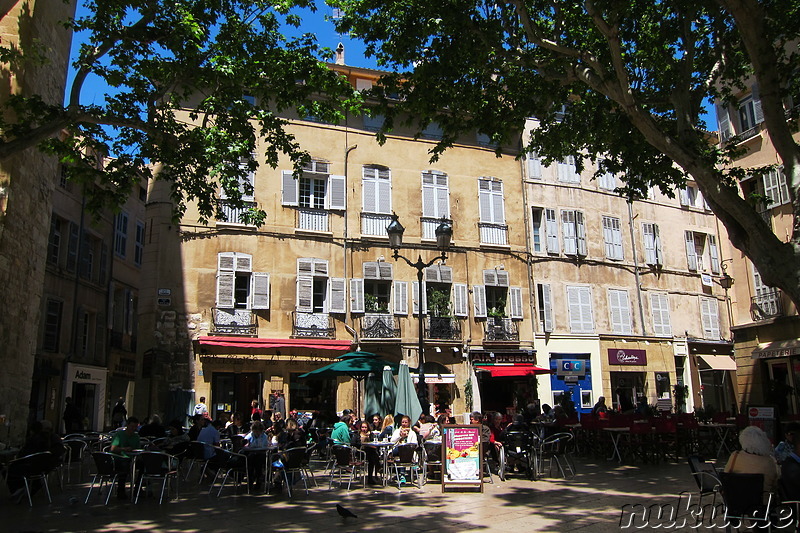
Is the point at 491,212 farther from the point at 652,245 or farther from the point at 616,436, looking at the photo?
the point at 616,436

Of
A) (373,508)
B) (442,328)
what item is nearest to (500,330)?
(442,328)

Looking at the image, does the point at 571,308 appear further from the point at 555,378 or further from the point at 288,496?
the point at 288,496

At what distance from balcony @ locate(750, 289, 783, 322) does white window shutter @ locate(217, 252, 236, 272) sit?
15985mm

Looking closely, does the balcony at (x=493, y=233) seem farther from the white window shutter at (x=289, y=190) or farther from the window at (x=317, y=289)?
the white window shutter at (x=289, y=190)

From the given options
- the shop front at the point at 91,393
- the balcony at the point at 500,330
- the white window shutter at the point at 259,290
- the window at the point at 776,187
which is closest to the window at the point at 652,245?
the window at the point at 776,187

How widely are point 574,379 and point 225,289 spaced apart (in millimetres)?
12304

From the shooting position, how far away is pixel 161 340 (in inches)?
716

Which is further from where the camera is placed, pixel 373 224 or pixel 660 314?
pixel 660 314

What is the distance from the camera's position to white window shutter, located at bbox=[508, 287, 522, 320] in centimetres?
2183

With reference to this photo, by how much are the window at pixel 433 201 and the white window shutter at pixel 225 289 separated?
6.50 meters

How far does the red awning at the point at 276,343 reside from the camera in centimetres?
1803

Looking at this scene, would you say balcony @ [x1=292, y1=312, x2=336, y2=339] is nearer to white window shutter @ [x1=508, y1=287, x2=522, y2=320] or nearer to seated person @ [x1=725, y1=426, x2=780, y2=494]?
white window shutter @ [x1=508, y1=287, x2=522, y2=320]

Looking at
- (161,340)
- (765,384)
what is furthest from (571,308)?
(161,340)

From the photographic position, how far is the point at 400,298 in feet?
67.2
